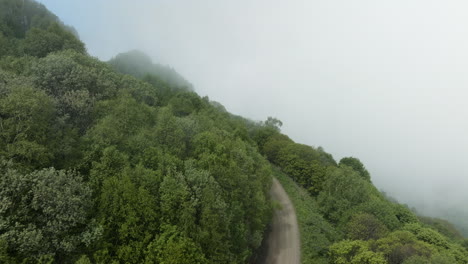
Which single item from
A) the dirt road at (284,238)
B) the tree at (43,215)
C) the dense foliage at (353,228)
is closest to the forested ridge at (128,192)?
the tree at (43,215)

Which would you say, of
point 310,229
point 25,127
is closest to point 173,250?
point 25,127

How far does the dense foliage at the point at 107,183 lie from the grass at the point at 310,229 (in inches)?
363

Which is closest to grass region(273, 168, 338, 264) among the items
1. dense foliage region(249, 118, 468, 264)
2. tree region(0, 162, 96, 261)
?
dense foliage region(249, 118, 468, 264)

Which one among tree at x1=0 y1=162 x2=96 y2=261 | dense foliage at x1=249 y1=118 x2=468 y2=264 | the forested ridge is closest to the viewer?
tree at x1=0 y1=162 x2=96 y2=261

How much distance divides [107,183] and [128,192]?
2302 millimetres

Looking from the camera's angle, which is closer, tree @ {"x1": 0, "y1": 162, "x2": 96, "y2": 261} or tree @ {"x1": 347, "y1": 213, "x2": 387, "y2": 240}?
tree @ {"x1": 0, "y1": 162, "x2": 96, "y2": 261}

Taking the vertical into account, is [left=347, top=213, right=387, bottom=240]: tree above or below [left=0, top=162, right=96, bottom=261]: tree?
above

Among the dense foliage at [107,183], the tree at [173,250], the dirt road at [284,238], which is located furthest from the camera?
the dirt road at [284,238]

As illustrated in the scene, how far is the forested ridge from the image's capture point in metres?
24.9

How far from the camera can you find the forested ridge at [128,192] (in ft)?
81.7

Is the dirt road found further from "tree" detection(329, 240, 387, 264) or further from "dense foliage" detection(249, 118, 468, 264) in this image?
"tree" detection(329, 240, 387, 264)

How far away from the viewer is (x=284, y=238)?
52.8 metres

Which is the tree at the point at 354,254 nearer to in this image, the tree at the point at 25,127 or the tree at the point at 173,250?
the tree at the point at 173,250

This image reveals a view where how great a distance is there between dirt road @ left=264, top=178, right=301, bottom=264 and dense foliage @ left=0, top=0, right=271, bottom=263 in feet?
20.7
